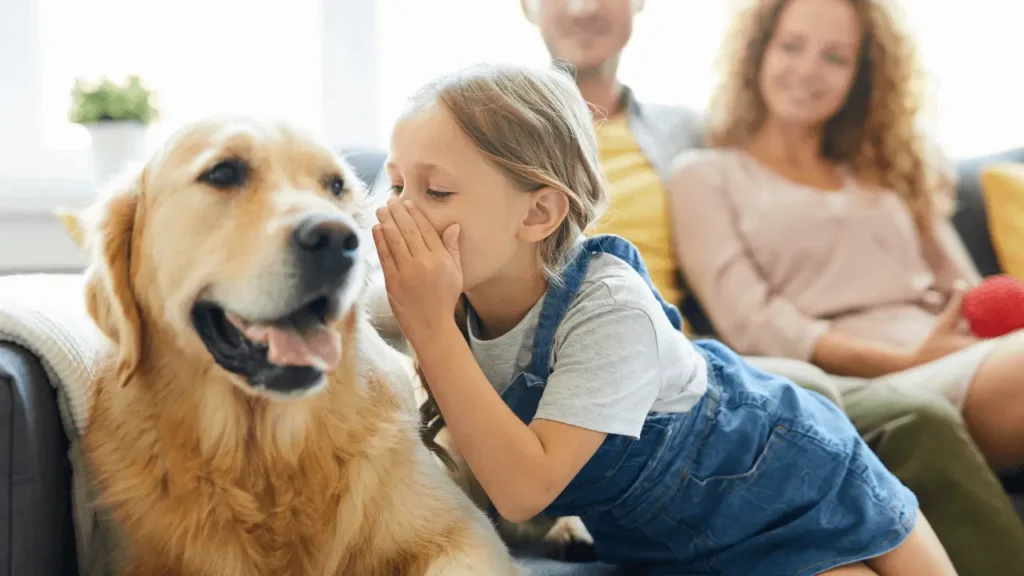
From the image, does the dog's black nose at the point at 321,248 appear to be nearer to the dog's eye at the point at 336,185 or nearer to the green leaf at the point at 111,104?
the dog's eye at the point at 336,185

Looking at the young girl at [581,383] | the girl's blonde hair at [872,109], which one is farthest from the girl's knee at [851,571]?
the girl's blonde hair at [872,109]

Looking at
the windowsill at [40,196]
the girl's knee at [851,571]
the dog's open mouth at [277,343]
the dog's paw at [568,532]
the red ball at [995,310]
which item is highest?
the dog's open mouth at [277,343]

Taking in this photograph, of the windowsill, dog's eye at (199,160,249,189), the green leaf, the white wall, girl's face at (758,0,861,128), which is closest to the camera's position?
dog's eye at (199,160,249,189)

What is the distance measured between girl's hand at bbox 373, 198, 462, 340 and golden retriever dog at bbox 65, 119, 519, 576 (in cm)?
4

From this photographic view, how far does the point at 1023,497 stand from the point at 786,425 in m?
0.57

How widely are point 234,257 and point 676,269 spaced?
1281 millimetres

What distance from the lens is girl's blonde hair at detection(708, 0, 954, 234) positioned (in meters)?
2.12

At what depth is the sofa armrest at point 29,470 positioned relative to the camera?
3.01ft

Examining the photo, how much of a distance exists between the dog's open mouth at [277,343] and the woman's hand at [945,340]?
4.26ft

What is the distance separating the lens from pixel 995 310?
5.83ft

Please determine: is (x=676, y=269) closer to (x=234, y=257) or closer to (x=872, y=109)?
(x=872, y=109)

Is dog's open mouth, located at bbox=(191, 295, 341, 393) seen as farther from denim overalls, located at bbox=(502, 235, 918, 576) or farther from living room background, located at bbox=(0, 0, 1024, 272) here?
living room background, located at bbox=(0, 0, 1024, 272)

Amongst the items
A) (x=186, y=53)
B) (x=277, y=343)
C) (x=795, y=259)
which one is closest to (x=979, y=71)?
(x=795, y=259)

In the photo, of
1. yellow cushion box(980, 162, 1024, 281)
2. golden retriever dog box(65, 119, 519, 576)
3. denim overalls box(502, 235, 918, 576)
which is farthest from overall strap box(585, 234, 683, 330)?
yellow cushion box(980, 162, 1024, 281)
